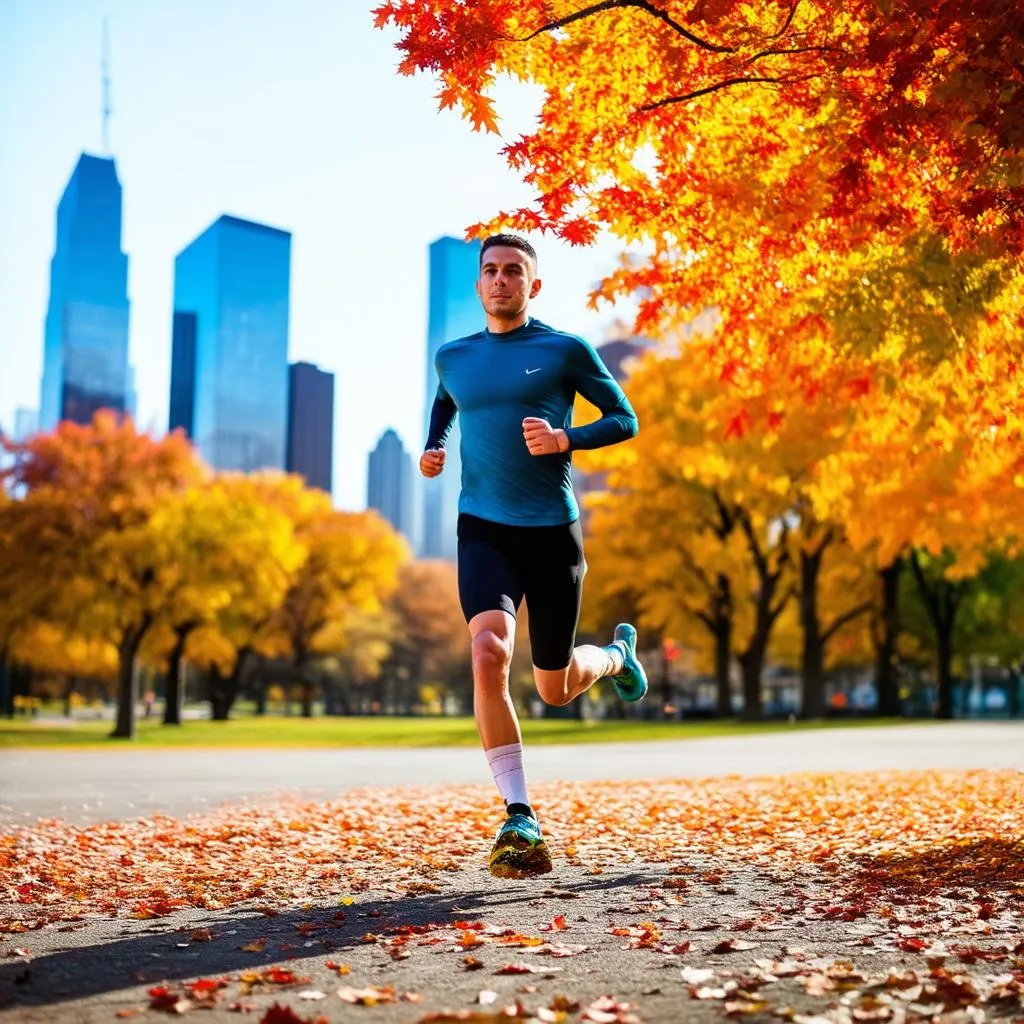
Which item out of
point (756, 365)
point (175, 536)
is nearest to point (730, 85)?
point (756, 365)

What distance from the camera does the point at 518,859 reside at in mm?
4805

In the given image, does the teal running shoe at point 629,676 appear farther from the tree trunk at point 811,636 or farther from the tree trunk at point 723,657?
the tree trunk at point 723,657

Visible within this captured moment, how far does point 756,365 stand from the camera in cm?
1042

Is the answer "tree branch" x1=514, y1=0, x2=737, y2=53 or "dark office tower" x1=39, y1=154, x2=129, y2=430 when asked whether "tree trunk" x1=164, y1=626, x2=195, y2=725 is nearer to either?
"tree branch" x1=514, y1=0, x2=737, y2=53

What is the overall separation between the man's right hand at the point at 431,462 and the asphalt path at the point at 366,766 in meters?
4.87

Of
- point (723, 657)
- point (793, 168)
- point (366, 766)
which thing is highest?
point (793, 168)

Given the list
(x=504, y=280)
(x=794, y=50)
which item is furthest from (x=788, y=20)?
(x=504, y=280)

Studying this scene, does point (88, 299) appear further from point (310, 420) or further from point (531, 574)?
point (531, 574)

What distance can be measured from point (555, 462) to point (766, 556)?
30.4m

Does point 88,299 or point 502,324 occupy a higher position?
point 88,299

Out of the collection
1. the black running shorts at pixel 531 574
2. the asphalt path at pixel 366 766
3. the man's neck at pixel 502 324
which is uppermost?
the man's neck at pixel 502 324

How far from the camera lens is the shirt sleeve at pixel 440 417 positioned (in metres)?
5.83

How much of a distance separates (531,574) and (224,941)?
195 cm

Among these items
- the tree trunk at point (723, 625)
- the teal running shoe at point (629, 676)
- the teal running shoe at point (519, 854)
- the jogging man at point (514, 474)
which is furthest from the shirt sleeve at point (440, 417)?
the tree trunk at point (723, 625)
